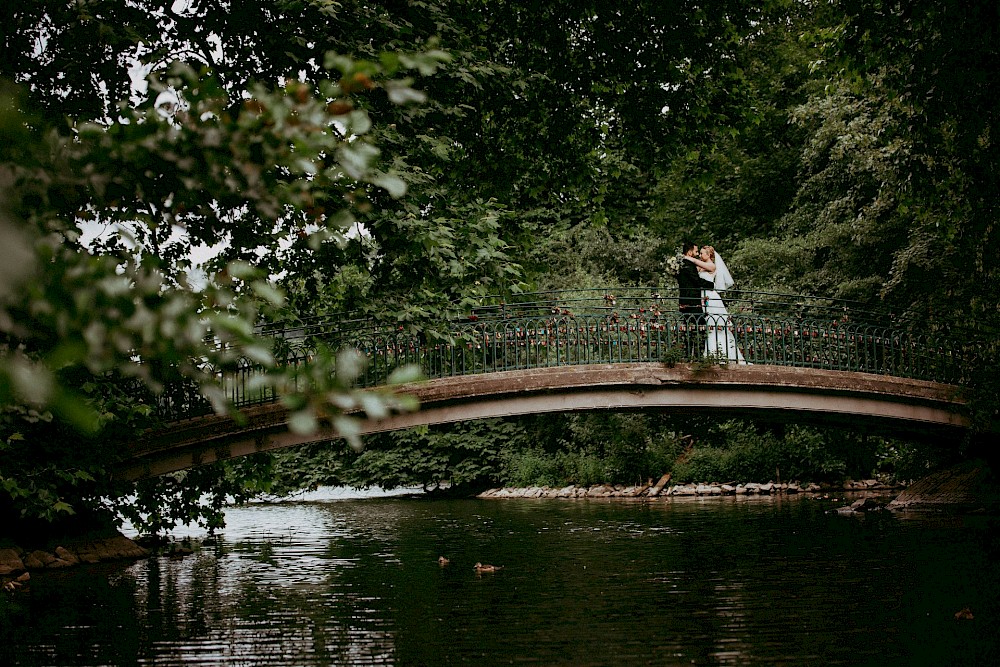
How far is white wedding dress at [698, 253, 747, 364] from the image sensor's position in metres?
17.1

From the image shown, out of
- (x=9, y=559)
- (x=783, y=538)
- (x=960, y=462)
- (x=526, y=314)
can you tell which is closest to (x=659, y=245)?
(x=960, y=462)

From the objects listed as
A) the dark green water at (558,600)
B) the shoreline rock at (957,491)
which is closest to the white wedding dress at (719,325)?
Answer: the dark green water at (558,600)

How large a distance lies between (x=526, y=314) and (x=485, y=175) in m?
3.50

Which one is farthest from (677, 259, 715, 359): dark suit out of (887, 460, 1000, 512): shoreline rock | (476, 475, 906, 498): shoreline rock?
(476, 475, 906, 498): shoreline rock

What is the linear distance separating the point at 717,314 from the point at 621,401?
7.02 feet

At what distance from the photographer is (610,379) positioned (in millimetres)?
16719

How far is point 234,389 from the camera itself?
16.3 metres

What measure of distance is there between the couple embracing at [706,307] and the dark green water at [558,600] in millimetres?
3099

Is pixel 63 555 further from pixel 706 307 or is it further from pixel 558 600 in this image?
pixel 706 307

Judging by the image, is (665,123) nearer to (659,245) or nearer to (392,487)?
(659,245)

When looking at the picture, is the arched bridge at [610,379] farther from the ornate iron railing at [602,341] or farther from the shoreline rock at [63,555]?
the shoreline rock at [63,555]

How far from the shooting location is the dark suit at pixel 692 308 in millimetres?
17281

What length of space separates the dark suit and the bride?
0.41ft

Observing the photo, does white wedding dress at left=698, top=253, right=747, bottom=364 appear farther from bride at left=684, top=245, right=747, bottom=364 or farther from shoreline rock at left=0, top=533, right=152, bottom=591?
shoreline rock at left=0, top=533, right=152, bottom=591
